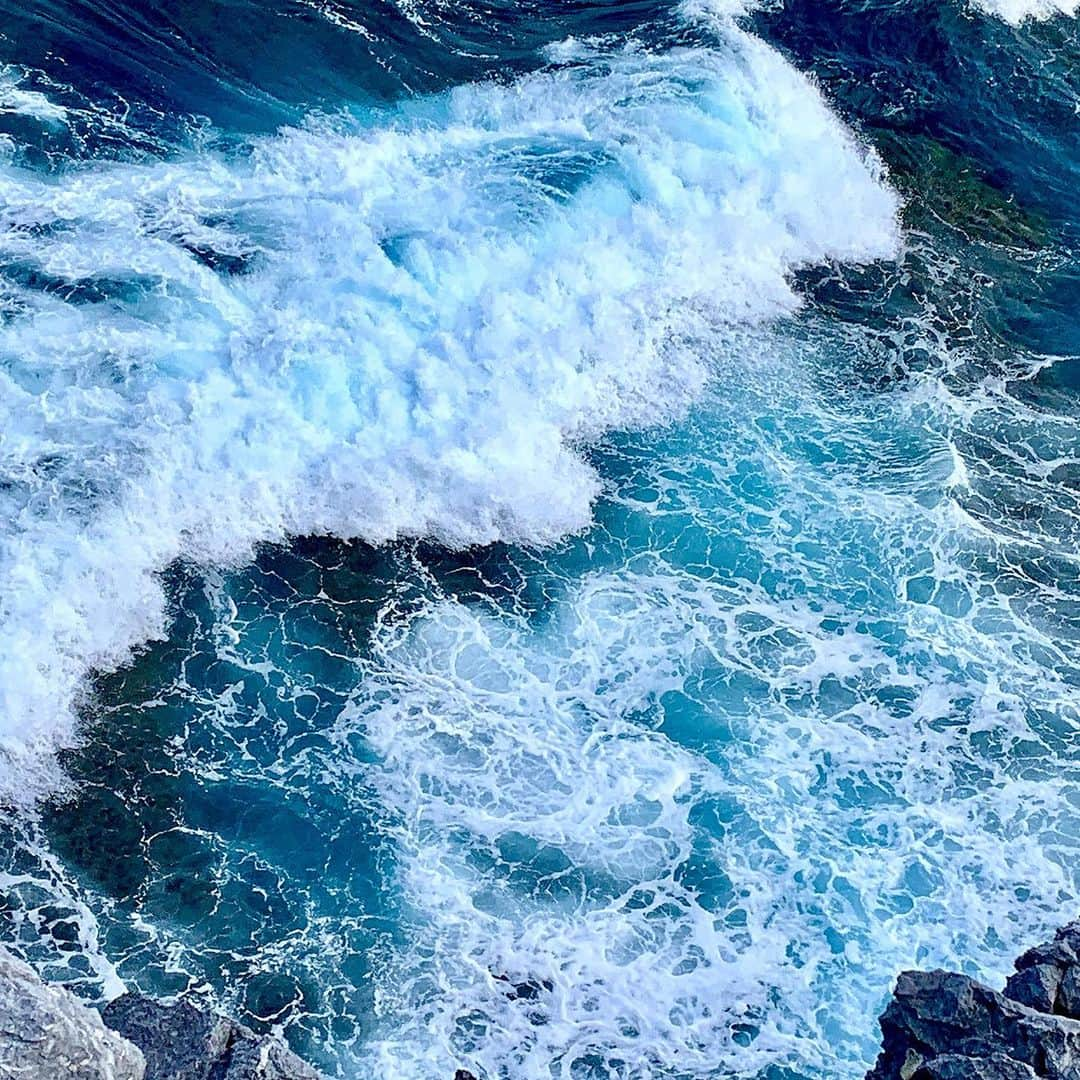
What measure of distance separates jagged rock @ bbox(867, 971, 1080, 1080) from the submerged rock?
1 cm

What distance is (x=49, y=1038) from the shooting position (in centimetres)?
1326

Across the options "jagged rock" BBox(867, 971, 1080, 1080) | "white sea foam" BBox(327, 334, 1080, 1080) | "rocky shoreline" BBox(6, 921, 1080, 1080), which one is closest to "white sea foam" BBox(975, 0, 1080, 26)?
"white sea foam" BBox(327, 334, 1080, 1080)

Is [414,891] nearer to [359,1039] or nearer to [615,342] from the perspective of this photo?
[359,1039]

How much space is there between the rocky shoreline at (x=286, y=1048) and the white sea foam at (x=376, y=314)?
856 cm

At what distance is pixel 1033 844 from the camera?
23.2 m

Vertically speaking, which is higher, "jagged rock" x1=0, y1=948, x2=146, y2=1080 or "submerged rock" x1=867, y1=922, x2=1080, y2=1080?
"submerged rock" x1=867, y1=922, x2=1080, y2=1080

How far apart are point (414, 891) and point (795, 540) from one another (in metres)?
10.8

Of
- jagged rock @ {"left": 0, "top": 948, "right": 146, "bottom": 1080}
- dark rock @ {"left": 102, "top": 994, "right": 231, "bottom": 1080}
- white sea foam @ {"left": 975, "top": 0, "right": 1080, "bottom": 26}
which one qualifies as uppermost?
white sea foam @ {"left": 975, "top": 0, "right": 1080, "bottom": 26}

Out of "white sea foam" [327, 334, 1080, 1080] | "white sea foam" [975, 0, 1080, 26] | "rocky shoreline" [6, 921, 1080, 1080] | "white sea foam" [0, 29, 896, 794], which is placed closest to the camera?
"rocky shoreline" [6, 921, 1080, 1080]

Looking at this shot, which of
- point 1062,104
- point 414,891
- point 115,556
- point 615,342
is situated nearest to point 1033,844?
point 414,891

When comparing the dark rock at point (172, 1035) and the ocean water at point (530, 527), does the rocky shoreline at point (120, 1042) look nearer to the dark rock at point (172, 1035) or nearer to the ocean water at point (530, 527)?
the dark rock at point (172, 1035)

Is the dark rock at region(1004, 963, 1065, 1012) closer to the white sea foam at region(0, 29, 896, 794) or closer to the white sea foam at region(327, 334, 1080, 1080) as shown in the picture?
the white sea foam at region(327, 334, 1080, 1080)

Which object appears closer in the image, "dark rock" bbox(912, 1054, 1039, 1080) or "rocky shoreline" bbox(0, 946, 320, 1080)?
"rocky shoreline" bbox(0, 946, 320, 1080)

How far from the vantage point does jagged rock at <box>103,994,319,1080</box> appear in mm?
15008
